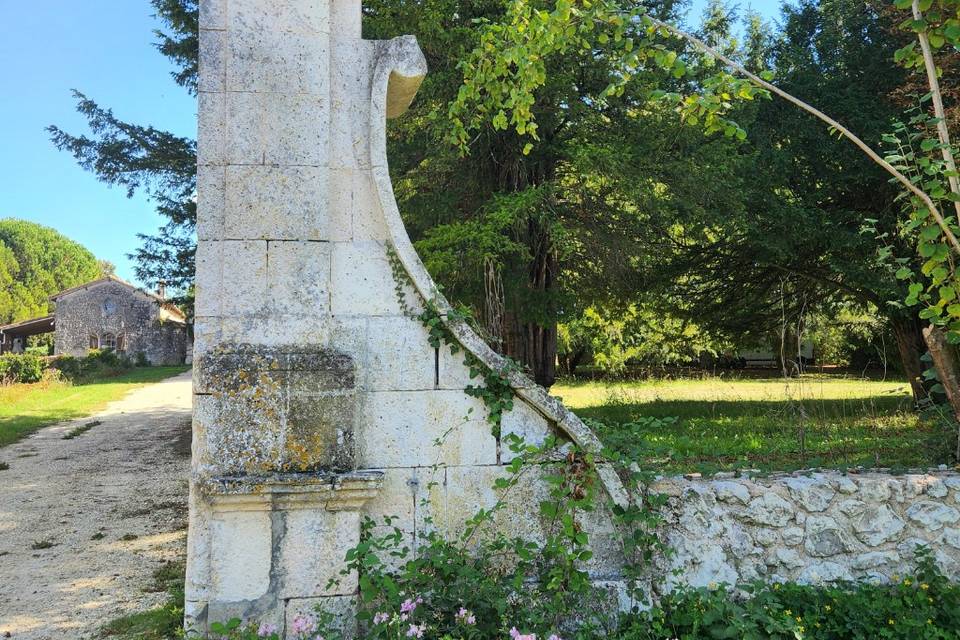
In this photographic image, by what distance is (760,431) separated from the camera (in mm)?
8664

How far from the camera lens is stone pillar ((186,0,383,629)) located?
Result: 2.86m

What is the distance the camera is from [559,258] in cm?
1068

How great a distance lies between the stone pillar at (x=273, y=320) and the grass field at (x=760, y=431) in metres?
1.41

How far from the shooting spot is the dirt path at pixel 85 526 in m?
4.17

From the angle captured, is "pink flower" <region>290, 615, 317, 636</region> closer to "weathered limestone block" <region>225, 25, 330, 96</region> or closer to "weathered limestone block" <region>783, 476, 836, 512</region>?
"weathered limestone block" <region>225, 25, 330, 96</region>

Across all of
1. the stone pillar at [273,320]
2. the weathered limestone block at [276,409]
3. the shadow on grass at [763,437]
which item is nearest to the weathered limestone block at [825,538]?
the shadow on grass at [763,437]

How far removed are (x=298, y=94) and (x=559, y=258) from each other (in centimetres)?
795

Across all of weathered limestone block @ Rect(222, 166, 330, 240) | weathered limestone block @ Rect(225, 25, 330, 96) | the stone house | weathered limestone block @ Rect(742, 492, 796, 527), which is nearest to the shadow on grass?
weathered limestone block @ Rect(742, 492, 796, 527)

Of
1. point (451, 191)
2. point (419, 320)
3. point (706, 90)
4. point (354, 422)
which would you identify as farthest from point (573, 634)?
point (451, 191)

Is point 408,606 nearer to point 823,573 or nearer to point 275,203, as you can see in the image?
point 275,203

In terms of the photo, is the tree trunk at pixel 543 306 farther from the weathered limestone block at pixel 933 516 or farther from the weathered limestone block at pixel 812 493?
the weathered limestone block at pixel 933 516

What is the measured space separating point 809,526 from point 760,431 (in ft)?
18.4

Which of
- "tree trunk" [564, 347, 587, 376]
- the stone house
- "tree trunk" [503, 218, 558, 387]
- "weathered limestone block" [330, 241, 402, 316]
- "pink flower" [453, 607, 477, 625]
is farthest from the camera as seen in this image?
the stone house

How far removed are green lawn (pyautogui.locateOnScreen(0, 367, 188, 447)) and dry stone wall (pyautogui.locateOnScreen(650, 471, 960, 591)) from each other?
11905 mm
